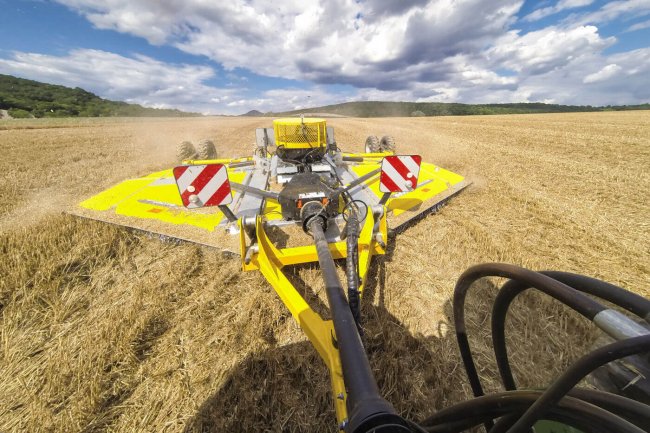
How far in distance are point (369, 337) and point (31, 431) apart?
2339 mm

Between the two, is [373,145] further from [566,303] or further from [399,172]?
[566,303]

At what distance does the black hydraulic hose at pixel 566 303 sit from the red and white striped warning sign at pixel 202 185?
9.07 feet

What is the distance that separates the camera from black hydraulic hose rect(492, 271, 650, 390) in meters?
0.81

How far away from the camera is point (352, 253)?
2.08 metres

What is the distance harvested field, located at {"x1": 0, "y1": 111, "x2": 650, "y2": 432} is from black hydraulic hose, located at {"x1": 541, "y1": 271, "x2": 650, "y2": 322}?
1.43 metres

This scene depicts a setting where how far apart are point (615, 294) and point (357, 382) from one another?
0.92 metres

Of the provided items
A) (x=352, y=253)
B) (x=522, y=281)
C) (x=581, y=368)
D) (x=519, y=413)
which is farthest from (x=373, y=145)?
(x=581, y=368)

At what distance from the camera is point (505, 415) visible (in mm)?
1014

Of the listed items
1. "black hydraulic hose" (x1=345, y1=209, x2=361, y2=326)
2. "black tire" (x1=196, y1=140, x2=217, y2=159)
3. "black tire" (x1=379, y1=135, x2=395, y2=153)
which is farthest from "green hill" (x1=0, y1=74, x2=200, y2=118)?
"black hydraulic hose" (x1=345, y1=209, x2=361, y2=326)

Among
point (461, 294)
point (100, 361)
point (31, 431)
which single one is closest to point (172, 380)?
point (100, 361)

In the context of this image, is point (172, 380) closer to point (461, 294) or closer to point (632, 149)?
point (461, 294)

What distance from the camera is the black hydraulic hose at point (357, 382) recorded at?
3.16ft

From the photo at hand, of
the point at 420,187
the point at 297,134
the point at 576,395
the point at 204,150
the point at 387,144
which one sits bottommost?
the point at 420,187

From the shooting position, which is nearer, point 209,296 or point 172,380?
point 172,380
